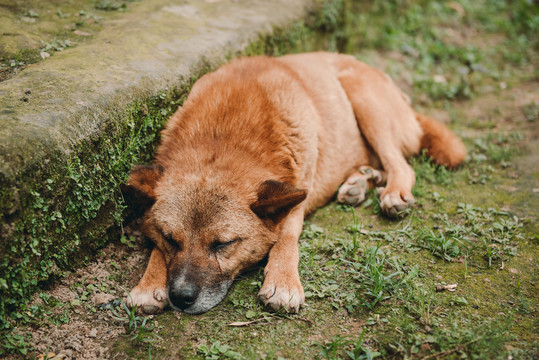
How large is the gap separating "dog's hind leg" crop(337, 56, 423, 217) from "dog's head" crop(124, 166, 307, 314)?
1.61 metres

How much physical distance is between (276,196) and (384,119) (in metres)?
2.20

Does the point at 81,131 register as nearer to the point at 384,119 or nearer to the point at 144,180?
the point at 144,180

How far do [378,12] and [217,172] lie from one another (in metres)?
6.24

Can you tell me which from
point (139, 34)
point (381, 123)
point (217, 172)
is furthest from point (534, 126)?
point (139, 34)

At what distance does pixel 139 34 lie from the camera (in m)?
4.31

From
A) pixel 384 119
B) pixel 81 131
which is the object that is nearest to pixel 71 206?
pixel 81 131

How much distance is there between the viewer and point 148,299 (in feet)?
9.87

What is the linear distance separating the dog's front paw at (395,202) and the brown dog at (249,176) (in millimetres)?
10

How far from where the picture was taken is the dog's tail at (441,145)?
4848mm

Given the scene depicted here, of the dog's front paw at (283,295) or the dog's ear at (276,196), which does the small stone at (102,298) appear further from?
the dog's ear at (276,196)

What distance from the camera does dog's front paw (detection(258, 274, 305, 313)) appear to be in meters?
2.95

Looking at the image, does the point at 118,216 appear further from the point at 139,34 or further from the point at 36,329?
the point at 139,34

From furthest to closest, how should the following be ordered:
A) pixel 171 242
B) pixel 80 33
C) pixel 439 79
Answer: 1. pixel 439 79
2. pixel 80 33
3. pixel 171 242

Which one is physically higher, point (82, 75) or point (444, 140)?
point (82, 75)
